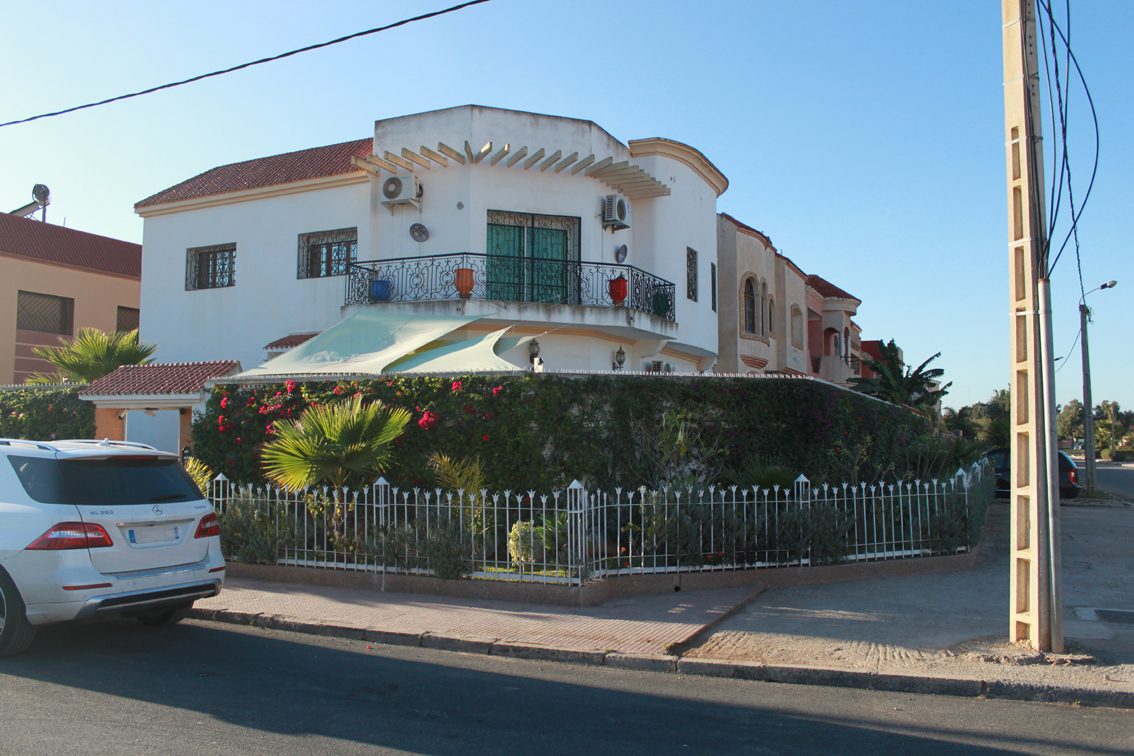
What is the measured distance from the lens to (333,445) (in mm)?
9328

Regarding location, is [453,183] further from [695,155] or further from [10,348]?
[10,348]

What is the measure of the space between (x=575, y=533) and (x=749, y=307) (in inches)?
667

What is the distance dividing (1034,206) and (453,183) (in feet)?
39.6

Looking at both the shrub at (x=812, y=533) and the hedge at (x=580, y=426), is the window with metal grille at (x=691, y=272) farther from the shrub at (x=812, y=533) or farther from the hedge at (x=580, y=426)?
the shrub at (x=812, y=533)

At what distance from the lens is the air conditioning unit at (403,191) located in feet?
54.5

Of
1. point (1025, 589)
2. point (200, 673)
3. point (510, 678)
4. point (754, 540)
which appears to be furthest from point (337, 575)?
point (1025, 589)

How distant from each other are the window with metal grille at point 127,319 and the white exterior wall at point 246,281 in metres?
7.42

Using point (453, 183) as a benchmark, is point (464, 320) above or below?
below

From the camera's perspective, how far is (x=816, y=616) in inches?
Result: 302

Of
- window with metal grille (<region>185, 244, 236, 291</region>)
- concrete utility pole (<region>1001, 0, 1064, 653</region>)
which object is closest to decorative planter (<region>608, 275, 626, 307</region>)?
window with metal grille (<region>185, 244, 236, 291</region>)

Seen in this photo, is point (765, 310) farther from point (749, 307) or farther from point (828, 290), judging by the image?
point (828, 290)

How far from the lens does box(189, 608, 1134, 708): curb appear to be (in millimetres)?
5595

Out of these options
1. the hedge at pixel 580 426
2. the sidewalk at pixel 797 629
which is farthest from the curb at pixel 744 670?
the hedge at pixel 580 426

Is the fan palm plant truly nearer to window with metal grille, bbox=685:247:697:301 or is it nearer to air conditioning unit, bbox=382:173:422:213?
air conditioning unit, bbox=382:173:422:213
